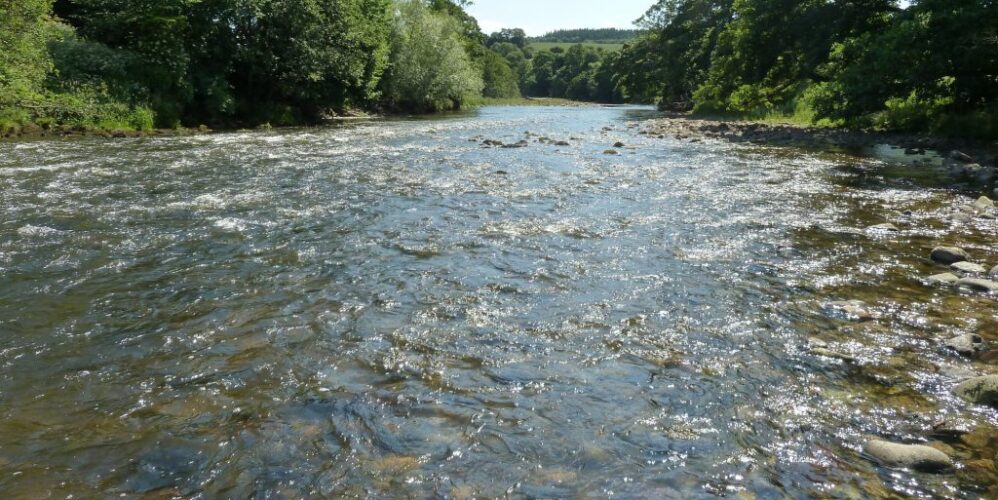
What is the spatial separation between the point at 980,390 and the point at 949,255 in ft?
15.1

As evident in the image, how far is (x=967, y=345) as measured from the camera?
5.62 meters

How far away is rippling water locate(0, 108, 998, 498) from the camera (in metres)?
3.98

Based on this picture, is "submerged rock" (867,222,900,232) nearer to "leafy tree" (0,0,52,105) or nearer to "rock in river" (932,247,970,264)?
"rock in river" (932,247,970,264)

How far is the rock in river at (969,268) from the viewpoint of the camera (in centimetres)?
793

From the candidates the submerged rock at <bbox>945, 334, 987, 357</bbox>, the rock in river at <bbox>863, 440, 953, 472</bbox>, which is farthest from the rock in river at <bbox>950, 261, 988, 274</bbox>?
the rock in river at <bbox>863, 440, 953, 472</bbox>

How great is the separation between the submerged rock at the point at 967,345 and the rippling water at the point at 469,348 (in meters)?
0.21

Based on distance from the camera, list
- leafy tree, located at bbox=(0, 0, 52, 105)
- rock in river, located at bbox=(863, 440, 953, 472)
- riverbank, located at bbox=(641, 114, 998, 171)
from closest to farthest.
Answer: rock in river, located at bbox=(863, 440, 953, 472), riverbank, located at bbox=(641, 114, 998, 171), leafy tree, located at bbox=(0, 0, 52, 105)

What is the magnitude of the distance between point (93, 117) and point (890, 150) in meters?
30.7

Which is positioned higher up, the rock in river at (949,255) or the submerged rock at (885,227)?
the rock in river at (949,255)

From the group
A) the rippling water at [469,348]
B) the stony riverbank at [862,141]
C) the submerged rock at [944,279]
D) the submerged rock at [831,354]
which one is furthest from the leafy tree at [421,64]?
the submerged rock at [831,354]

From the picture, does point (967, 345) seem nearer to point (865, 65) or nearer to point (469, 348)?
point (469, 348)

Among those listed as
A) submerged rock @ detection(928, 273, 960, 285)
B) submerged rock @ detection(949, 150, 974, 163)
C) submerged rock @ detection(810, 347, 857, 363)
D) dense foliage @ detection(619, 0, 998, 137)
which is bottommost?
submerged rock @ detection(810, 347, 857, 363)

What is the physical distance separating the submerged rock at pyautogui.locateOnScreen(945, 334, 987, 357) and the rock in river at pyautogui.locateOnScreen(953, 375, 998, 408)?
80cm

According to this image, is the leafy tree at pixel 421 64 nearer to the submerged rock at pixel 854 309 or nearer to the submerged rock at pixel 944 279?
the submerged rock at pixel 944 279
